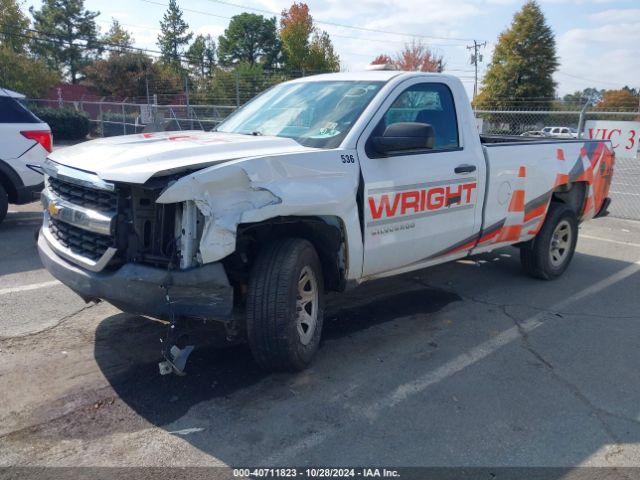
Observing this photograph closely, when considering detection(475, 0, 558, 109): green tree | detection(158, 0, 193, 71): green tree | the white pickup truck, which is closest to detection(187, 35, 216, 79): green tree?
detection(158, 0, 193, 71): green tree

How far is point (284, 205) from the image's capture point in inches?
140

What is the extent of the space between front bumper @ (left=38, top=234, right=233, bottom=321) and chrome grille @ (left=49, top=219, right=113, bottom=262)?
0.17 meters

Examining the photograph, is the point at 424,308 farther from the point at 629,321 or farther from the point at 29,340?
the point at 29,340

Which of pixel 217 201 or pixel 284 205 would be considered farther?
pixel 284 205

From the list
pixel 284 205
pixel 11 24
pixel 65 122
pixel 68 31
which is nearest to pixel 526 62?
pixel 65 122

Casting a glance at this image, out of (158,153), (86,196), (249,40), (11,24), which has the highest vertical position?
(249,40)

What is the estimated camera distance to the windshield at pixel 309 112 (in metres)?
4.31

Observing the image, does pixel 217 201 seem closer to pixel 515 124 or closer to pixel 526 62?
pixel 515 124

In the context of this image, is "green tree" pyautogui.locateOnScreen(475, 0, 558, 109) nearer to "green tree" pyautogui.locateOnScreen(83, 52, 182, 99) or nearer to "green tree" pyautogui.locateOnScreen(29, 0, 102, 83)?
"green tree" pyautogui.locateOnScreen(83, 52, 182, 99)

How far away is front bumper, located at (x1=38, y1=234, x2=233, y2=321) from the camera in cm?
328

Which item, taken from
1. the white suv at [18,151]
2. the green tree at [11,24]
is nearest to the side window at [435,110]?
the white suv at [18,151]

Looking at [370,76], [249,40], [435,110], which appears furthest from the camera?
[249,40]

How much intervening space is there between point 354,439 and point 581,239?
712cm

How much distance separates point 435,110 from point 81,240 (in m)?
3.16
